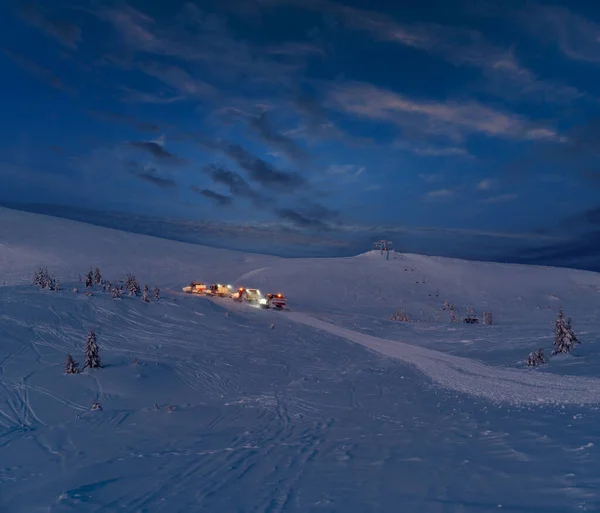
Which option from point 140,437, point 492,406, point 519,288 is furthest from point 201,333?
point 519,288

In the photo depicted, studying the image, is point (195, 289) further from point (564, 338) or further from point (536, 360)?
point (564, 338)

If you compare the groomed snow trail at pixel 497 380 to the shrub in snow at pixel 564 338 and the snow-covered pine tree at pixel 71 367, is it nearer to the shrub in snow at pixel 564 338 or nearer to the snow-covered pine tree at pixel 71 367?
the shrub in snow at pixel 564 338

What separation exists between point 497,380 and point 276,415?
27.2ft

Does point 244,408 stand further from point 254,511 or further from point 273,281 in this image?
point 273,281

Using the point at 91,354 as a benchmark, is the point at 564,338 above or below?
above

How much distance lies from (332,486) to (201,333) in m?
14.1

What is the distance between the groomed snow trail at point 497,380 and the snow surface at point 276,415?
105mm

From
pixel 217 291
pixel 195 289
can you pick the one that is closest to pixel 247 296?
pixel 217 291

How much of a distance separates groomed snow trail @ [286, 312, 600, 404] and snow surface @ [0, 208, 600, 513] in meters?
0.11

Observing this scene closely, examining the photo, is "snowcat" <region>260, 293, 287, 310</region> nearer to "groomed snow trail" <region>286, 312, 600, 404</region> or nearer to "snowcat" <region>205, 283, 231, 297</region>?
"snowcat" <region>205, 283, 231, 297</region>

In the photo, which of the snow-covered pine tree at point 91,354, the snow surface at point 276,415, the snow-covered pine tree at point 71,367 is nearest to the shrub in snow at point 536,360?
the snow surface at point 276,415

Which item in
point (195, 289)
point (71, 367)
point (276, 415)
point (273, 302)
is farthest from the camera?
point (195, 289)

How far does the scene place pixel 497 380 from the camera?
533 inches

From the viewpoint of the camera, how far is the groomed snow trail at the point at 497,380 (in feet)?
35.6
